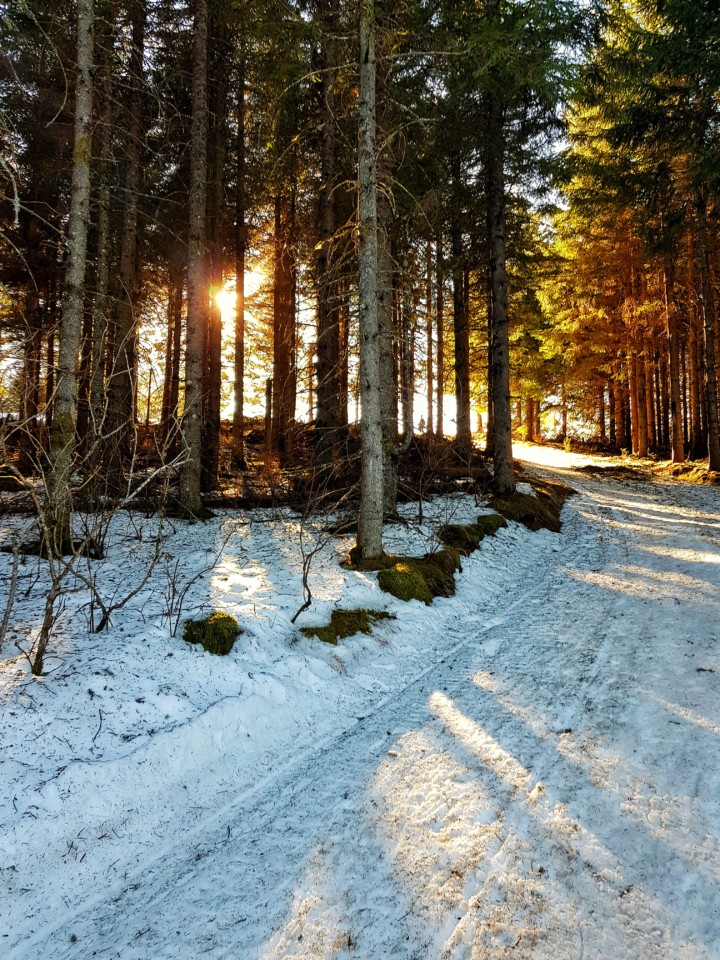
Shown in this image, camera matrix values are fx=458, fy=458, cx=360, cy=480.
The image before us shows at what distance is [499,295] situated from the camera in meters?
10.9

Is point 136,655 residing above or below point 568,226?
below

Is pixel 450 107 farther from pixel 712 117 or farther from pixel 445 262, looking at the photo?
pixel 712 117

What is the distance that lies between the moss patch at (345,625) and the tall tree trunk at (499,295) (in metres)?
7.04

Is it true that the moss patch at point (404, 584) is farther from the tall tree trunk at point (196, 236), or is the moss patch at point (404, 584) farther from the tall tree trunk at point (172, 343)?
the tall tree trunk at point (172, 343)

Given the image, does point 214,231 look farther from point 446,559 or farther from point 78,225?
point 446,559

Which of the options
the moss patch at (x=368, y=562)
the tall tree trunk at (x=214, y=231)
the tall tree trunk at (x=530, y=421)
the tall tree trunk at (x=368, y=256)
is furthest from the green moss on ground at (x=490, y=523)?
the tall tree trunk at (x=530, y=421)

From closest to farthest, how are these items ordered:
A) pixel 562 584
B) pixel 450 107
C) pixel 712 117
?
1. pixel 562 584
2. pixel 450 107
3. pixel 712 117

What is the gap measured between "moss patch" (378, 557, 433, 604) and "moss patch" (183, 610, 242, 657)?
82.8 inches

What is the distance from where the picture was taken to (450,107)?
980 centimetres

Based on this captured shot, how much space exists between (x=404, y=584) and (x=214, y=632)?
2531 millimetres

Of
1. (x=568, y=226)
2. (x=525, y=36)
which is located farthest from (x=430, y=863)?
(x=568, y=226)

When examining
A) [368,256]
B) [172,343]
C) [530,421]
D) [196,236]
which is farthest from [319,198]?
[530,421]

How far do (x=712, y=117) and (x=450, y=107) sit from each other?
8981 millimetres

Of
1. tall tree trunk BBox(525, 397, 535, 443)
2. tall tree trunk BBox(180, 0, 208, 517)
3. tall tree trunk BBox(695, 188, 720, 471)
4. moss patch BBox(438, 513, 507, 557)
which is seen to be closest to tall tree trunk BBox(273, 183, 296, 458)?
tall tree trunk BBox(180, 0, 208, 517)
